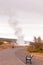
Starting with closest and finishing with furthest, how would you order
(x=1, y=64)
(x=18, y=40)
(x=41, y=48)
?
(x=1, y=64) < (x=41, y=48) < (x=18, y=40)

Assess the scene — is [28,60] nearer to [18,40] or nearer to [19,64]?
[19,64]

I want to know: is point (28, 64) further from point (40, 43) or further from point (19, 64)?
point (40, 43)

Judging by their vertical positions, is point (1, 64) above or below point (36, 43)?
below

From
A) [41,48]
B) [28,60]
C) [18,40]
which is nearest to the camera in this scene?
[28,60]

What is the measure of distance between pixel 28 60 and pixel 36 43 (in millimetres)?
36323

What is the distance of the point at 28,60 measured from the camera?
25547 mm

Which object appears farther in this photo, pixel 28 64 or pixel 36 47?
pixel 36 47

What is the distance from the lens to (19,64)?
22234 millimetres

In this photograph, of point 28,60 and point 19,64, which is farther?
point 28,60

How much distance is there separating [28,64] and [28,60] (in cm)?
222

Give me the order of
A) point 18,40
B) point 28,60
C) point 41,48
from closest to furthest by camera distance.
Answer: point 28,60 < point 41,48 < point 18,40

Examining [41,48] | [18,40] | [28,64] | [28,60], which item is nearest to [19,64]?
[28,64]

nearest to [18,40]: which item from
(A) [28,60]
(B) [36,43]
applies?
(B) [36,43]

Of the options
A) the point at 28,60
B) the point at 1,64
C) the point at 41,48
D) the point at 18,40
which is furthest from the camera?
the point at 18,40
